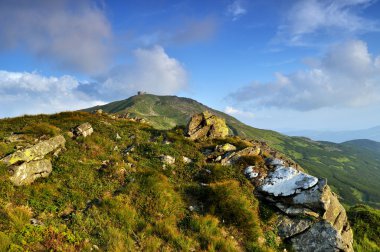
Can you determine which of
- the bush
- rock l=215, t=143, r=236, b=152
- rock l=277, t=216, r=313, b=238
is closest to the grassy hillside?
the bush

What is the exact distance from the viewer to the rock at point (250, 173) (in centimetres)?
2131

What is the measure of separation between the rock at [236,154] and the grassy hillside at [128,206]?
3.48 ft

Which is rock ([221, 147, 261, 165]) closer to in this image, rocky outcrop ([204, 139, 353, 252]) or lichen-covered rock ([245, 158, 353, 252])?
rocky outcrop ([204, 139, 353, 252])

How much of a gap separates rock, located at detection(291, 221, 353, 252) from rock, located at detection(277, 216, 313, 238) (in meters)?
0.27

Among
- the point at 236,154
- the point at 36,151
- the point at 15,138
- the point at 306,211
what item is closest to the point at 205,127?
the point at 236,154

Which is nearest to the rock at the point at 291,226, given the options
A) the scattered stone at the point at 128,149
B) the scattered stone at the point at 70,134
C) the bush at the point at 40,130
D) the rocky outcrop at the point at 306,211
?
the rocky outcrop at the point at 306,211

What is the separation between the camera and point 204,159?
79.1ft

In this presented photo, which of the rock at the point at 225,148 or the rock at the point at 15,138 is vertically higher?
the rock at the point at 15,138

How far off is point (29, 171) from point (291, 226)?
15706mm

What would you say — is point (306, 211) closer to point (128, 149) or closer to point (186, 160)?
Answer: point (186, 160)

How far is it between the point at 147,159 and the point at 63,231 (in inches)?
421

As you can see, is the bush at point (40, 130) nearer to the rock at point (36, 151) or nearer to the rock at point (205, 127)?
the rock at point (36, 151)

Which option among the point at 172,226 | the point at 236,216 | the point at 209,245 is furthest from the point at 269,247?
the point at 172,226

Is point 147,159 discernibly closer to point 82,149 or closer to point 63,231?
point 82,149
